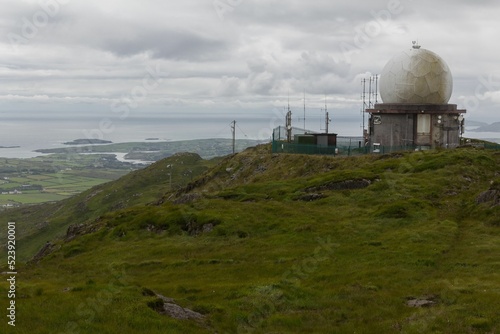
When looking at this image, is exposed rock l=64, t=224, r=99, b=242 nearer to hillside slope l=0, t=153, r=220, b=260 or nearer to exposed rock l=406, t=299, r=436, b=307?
exposed rock l=406, t=299, r=436, b=307

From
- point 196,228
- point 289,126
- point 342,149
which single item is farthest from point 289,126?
point 196,228

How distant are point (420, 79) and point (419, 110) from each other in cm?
403

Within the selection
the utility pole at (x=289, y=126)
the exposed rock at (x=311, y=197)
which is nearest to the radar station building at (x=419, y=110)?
the utility pole at (x=289, y=126)

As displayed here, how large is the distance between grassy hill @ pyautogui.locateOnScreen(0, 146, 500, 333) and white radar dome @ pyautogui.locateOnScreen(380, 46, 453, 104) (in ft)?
41.0

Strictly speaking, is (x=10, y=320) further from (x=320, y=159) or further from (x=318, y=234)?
(x=320, y=159)

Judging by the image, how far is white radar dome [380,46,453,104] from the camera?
67.9 meters

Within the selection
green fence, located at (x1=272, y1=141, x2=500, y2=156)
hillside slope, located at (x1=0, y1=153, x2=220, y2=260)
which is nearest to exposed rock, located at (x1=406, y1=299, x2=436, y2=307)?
green fence, located at (x1=272, y1=141, x2=500, y2=156)

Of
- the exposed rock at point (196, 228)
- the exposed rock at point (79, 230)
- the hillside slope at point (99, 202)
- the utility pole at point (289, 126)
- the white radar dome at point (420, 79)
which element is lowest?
the hillside slope at point (99, 202)

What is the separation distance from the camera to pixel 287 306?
2180cm

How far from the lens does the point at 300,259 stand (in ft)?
101

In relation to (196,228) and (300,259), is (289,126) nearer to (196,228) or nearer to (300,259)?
(196,228)

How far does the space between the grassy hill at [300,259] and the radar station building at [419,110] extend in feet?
32.3

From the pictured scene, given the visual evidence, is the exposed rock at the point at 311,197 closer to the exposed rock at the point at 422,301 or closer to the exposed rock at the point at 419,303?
the exposed rock at the point at 422,301

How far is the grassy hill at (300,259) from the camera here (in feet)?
62.6
